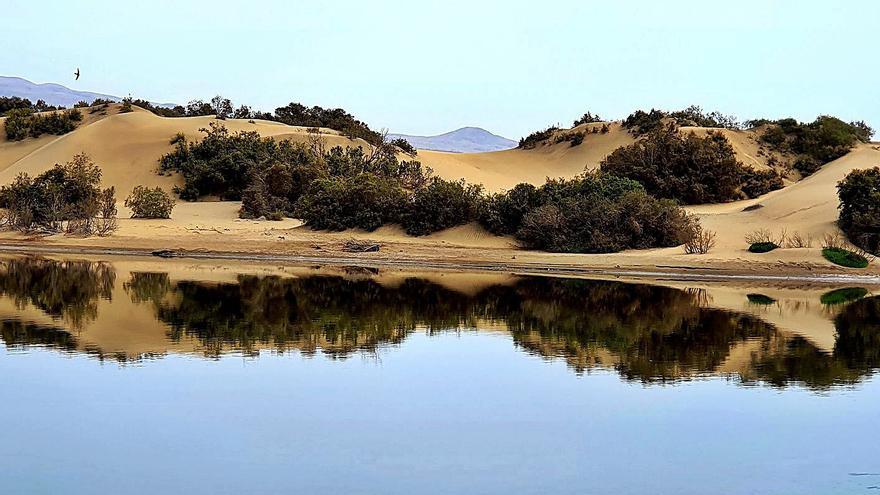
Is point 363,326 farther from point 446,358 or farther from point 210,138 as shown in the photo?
point 210,138

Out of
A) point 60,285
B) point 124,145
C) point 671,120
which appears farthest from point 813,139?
point 60,285

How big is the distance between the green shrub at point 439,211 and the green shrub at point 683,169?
37.1 ft

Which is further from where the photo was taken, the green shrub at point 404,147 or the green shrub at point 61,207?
the green shrub at point 404,147

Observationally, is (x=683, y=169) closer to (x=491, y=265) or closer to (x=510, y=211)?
(x=510, y=211)

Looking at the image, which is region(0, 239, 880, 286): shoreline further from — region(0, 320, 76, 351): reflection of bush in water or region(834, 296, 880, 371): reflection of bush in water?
region(0, 320, 76, 351): reflection of bush in water

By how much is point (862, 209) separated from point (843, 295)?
7.01m

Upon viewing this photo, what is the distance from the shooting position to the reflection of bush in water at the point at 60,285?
1931 cm

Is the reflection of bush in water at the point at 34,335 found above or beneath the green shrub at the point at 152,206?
beneath

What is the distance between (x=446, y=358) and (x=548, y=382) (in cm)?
215

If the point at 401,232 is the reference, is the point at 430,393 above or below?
below

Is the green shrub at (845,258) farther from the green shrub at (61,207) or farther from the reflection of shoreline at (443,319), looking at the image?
the green shrub at (61,207)

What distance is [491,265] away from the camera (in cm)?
2986

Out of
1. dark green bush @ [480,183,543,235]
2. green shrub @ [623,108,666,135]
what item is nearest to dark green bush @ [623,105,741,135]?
green shrub @ [623,108,666,135]

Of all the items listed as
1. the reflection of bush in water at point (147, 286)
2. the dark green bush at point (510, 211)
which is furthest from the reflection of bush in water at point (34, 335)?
the dark green bush at point (510, 211)
